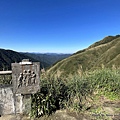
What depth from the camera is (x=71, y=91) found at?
4.31 metres

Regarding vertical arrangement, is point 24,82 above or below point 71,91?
above

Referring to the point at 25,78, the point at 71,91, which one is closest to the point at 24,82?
the point at 25,78

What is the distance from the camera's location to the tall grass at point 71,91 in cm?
365

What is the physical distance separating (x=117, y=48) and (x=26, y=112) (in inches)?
2498

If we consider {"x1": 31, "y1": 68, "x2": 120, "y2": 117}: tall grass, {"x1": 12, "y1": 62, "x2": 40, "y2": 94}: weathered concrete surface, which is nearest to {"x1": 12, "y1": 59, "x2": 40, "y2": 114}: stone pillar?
{"x1": 12, "y1": 62, "x2": 40, "y2": 94}: weathered concrete surface

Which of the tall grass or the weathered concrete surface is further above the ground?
the weathered concrete surface

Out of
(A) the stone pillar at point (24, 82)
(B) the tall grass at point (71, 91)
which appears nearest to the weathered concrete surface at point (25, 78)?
(A) the stone pillar at point (24, 82)

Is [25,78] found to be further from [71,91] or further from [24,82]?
[71,91]

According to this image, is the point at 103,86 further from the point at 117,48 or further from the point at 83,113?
the point at 117,48

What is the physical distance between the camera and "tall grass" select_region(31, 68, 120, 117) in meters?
3.65

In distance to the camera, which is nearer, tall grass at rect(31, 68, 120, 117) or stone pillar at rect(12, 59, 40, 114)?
stone pillar at rect(12, 59, 40, 114)

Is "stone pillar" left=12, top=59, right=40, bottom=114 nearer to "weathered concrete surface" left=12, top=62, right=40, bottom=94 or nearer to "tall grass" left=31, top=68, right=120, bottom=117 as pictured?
"weathered concrete surface" left=12, top=62, right=40, bottom=94

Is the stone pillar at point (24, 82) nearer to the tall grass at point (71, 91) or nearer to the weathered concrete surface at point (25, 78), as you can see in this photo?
the weathered concrete surface at point (25, 78)

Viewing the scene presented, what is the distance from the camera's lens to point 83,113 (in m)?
3.85
